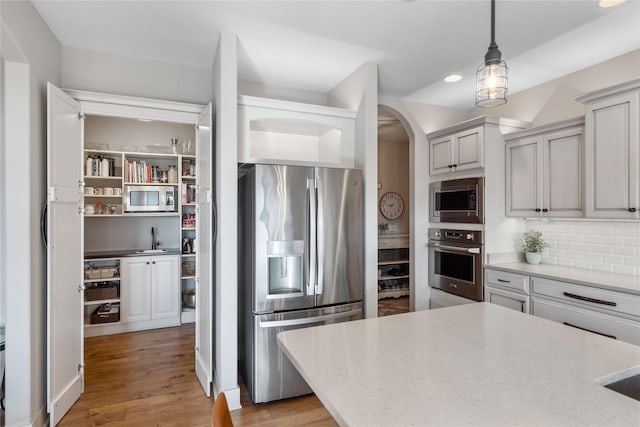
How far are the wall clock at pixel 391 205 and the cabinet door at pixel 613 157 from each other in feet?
12.1

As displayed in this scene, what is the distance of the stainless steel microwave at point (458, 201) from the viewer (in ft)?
11.0

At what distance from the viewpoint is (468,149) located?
3482mm

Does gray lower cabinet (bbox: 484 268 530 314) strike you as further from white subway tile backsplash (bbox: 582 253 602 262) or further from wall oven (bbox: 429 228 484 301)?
white subway tile backsplash (bbox: 582 253 602 262)

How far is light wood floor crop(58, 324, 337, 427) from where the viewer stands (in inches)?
90.6

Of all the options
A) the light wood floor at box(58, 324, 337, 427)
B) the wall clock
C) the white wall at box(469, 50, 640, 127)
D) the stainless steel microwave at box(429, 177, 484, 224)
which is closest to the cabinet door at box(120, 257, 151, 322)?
the light wood floor at box(58, 324, 337, 427)

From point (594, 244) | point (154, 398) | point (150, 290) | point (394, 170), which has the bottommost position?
point (154, 398)

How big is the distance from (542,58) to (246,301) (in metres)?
3.17

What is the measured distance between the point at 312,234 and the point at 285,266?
314 mm

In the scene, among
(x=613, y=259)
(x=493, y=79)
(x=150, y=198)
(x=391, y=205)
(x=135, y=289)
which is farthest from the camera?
(x=391, y=205)

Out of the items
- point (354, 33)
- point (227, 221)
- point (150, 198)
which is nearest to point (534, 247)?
point (354, 33)

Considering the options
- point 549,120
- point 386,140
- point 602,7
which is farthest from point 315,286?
point 386,140

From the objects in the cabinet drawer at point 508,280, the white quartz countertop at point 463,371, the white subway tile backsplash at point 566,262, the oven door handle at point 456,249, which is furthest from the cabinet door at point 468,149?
the white quartz countertop at point 463,371

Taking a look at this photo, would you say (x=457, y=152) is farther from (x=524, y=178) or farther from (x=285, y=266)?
(x=285, y=266)

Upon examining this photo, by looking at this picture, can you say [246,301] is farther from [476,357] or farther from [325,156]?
[476,357]
